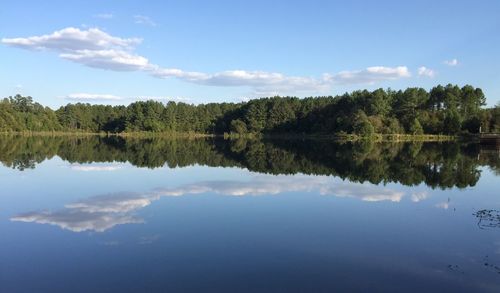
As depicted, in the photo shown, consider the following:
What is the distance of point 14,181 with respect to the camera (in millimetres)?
24391

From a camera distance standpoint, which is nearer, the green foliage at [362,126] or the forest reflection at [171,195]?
the forest reflection at [171,195]

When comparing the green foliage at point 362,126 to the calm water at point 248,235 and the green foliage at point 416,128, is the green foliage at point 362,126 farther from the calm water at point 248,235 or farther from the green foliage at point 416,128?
the calm water at point 248,235

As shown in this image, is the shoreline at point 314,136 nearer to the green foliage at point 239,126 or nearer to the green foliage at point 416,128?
the green foliage at point 416,128

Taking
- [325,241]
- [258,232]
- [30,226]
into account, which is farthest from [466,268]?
[30,226]

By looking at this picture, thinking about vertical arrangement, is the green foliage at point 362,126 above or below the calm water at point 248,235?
above

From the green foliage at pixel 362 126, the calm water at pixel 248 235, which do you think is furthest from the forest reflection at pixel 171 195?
the green foliage at pixel 362 126

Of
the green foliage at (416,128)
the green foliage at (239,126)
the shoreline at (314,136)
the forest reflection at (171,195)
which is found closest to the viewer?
the forest reflection at (171,195)

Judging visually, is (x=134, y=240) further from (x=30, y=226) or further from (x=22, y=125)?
(x=22, y=125)

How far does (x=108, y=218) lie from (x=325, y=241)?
23.7 feet

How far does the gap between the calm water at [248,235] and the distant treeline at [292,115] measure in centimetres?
7821

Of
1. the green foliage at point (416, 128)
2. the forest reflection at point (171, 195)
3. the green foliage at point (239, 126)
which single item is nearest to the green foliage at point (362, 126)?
the green foliage at point (416, 128)

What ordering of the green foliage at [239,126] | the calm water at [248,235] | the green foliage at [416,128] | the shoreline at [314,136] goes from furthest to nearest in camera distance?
the green foliage at [239,126], the green foliage at [416,128], the shoreline at [314,136], the calm water at [248,235]

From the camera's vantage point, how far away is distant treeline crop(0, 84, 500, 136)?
100812mm

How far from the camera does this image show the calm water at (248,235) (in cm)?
913
